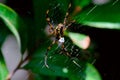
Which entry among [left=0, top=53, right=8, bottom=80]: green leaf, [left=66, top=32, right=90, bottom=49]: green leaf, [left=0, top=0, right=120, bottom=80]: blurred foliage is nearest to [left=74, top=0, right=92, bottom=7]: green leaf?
[left=0, top=0, right=120, bottom=80]: blurred foliage

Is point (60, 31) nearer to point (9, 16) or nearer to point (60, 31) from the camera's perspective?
point (60, 31)

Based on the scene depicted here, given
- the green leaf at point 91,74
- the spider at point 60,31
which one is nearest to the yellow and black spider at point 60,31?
the spider at point 60,31

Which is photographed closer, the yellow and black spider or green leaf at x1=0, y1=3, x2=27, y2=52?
green leaf at x1=0, y1=3, x2=27, y2=52

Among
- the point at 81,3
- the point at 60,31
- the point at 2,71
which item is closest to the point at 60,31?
the point at 60,31

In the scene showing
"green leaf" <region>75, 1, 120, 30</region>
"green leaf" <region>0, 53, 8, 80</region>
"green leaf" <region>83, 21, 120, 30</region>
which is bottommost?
"green leaf" <region>0, 53, 8, 80</region>

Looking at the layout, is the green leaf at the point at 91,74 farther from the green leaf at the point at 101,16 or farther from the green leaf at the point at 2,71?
the green leaf at the point at 2,71

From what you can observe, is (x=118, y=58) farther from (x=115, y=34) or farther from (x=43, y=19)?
(x=43, y=19)

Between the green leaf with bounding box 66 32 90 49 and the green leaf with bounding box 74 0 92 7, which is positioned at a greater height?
the green leaf with bounding box 74 0 92 7

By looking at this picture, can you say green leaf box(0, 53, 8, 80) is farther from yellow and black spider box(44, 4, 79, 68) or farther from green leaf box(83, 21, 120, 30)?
green leaf box(83, 21, 120, 30)
